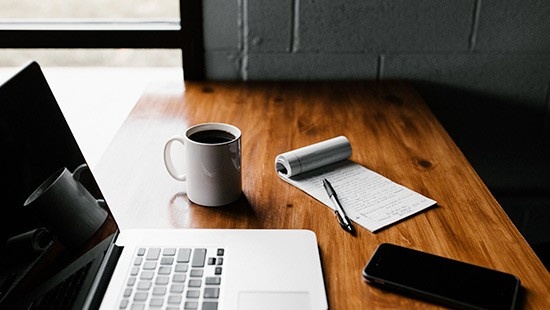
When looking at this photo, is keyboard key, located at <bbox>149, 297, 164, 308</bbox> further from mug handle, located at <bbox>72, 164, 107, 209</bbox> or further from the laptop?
mug handle, located at <bbox>72, 164, 107, 209</bbox>

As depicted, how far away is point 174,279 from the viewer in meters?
0.74

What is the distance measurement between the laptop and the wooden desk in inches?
1.7

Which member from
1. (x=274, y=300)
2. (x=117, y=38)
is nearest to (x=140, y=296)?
(x=274, y=300)

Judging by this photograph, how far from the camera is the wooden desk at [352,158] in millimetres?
810

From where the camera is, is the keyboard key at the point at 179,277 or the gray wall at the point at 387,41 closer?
the keyboard key at the point at 179,277

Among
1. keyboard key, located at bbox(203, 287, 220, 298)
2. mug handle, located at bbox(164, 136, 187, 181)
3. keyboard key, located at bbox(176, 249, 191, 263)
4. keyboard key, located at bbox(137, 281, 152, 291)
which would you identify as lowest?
keyboard key, located at bbox(203, 287, 220, 298)

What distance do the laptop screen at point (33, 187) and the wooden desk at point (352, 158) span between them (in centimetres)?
16

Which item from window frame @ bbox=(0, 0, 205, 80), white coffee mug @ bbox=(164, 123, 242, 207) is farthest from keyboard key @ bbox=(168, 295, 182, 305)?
window frame @ bbox=(0, 0, 205, 80)

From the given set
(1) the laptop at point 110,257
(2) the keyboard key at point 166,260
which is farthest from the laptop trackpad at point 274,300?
(2) the keyboard key at point 166,260

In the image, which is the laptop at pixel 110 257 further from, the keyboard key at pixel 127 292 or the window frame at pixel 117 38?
the window frame at pixel 117 38

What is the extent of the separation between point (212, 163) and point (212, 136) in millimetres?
64

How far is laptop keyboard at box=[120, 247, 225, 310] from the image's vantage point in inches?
27.9

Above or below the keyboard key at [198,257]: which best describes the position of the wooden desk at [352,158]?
below

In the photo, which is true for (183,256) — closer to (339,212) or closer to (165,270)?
(165,270)
